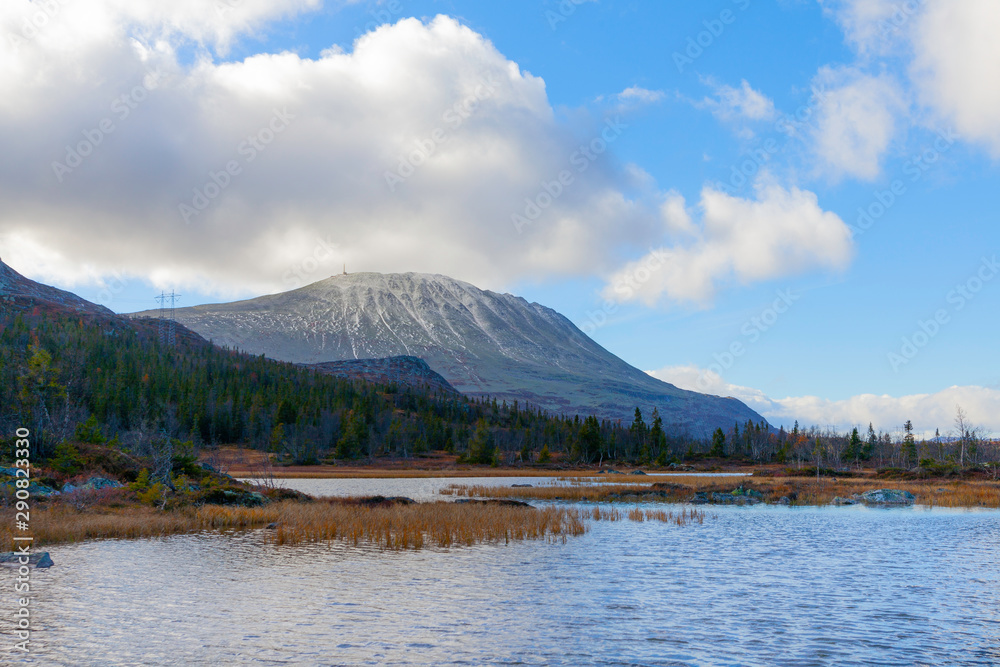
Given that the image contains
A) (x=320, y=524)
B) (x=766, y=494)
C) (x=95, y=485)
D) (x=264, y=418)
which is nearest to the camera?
(x=320, y=524)

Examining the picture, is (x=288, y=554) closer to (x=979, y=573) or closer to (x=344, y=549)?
(x=344, y=549)

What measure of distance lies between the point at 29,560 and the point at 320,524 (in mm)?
13495

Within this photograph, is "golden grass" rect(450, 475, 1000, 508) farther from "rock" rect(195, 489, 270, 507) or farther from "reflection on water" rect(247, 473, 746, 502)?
"rock" rect(195, 489, 270, 507)

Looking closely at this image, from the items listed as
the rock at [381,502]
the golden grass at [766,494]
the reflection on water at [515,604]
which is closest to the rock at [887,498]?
the golden grass at [766,494]

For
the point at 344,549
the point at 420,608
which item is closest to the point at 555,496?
the point at 344,549

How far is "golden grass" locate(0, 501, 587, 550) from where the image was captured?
104 ft

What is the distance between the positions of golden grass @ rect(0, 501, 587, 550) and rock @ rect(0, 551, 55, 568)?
274 centimetres

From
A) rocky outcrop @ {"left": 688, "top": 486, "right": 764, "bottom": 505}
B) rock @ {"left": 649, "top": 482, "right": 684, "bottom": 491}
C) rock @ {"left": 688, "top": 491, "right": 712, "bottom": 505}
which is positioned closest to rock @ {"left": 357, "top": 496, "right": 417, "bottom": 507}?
rock @ {"left": 688, "top": 491, "right": 712, "bottom": 505}

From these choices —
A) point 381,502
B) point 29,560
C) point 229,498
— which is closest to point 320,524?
point 229,498

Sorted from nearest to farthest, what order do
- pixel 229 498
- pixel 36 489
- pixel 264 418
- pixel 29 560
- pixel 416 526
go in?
pixel 29 560 < pixel 416 526 < pixel 36 489 < pixel 229 498 < pixel 264 418

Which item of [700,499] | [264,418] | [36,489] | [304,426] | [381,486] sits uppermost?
[264,418]

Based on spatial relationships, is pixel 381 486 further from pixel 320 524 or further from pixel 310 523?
pixel 320 524

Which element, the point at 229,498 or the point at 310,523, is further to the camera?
the point at 229,498

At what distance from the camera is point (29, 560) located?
24125 millimetres
